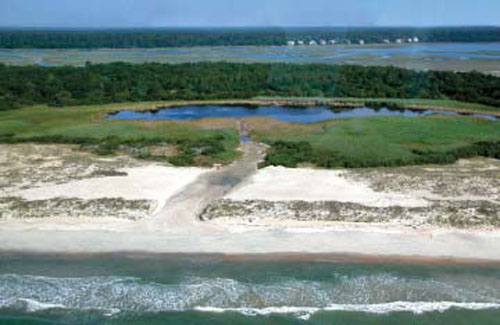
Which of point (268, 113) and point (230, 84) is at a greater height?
point (230, 84)

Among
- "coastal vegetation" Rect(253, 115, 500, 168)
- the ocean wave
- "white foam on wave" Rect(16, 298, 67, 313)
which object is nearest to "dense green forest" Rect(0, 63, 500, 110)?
"coastal vegetation" Rect(253, 115, 500, 168)

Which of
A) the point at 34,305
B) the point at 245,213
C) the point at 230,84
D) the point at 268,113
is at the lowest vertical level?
the point at 34,305

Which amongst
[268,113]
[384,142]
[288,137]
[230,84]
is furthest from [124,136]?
[230,84]

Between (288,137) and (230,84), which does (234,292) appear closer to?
(288,137)

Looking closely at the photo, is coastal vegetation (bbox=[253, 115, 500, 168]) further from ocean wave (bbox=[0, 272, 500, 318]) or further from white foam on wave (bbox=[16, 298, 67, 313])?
white foam on wave (bbox=[16, 298, 67, 313])

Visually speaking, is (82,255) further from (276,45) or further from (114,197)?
(276,45)

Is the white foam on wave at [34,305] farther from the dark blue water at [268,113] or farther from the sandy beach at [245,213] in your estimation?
the dark blue water at [268,113]

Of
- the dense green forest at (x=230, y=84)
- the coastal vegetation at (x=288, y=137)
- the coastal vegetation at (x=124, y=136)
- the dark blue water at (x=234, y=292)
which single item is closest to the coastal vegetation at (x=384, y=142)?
the coastal vegetation at (x=288, y=137)
